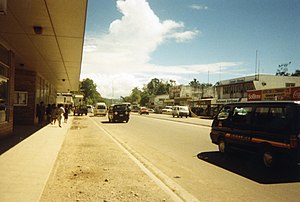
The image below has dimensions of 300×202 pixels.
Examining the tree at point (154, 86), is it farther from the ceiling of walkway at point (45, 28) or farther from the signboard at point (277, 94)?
the ceiling of walkway at point (45, 28)

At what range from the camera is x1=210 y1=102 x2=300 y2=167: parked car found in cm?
697

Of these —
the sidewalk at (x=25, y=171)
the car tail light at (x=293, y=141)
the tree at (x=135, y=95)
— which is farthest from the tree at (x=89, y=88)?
the car tail light at (x=293, y=141)

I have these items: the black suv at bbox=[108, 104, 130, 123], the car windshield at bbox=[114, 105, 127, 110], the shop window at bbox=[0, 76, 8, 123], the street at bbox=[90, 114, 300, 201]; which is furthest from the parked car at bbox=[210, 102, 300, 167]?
the car windshield at bbox=[114, 105, 127, 110]

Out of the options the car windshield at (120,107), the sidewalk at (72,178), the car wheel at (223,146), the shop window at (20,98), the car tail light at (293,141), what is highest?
the shop window at (20,98)

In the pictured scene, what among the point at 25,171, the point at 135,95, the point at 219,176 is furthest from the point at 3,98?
the point at 135,95

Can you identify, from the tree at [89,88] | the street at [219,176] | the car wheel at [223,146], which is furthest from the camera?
the tree at [89,88]

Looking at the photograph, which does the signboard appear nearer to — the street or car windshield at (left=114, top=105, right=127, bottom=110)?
car windshield at (left=114, top=105, right=127, bottom=110)

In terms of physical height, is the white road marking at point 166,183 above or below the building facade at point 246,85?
below

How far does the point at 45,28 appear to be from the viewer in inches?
398

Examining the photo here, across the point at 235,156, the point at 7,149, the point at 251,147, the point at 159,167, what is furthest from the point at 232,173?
the point at 7,149

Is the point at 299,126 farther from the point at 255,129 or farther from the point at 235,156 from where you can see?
the point at 235,156

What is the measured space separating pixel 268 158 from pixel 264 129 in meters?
0.79

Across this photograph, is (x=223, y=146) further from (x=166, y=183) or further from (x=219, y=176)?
(x=166, y=183)

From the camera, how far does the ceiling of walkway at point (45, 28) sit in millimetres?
7781
